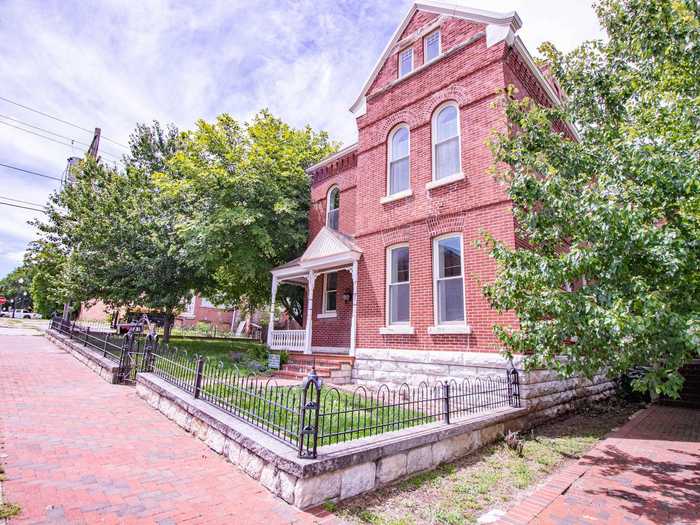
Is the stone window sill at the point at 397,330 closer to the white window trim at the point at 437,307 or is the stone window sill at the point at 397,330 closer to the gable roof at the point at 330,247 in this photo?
the white window trim at the point at 437,307

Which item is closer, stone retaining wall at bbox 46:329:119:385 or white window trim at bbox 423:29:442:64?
stone retaining wall at bbox 46:329:119:385

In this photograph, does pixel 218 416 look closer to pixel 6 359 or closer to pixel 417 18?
pixel 6 359

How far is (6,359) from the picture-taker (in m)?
12.2

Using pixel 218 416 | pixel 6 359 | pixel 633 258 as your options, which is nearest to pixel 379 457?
pixel 218 416

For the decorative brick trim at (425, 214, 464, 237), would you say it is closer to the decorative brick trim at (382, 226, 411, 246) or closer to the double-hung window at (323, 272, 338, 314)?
the decorative brick trim at (382, 226, 411, 246)

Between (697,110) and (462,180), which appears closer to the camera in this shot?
(697,110)

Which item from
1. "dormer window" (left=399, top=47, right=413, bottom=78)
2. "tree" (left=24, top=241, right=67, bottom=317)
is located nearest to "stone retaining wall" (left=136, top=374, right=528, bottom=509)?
"dormer window" (left=399, top=47, right=413, bottom=78)

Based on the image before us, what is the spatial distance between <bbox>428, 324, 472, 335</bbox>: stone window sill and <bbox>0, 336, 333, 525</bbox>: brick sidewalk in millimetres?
5646

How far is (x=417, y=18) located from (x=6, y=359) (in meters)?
16.5

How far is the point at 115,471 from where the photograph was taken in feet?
14.5

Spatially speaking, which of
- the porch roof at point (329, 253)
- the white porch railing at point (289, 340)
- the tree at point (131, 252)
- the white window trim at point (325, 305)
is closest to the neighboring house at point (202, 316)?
the tree at point (131, 252)

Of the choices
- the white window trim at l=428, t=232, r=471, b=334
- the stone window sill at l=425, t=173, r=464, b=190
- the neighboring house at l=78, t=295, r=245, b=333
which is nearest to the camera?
the white window trim at l=428, t=232, r=471, b=334

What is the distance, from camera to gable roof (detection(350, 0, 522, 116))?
9492mm

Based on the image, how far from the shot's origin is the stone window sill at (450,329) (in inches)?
344
